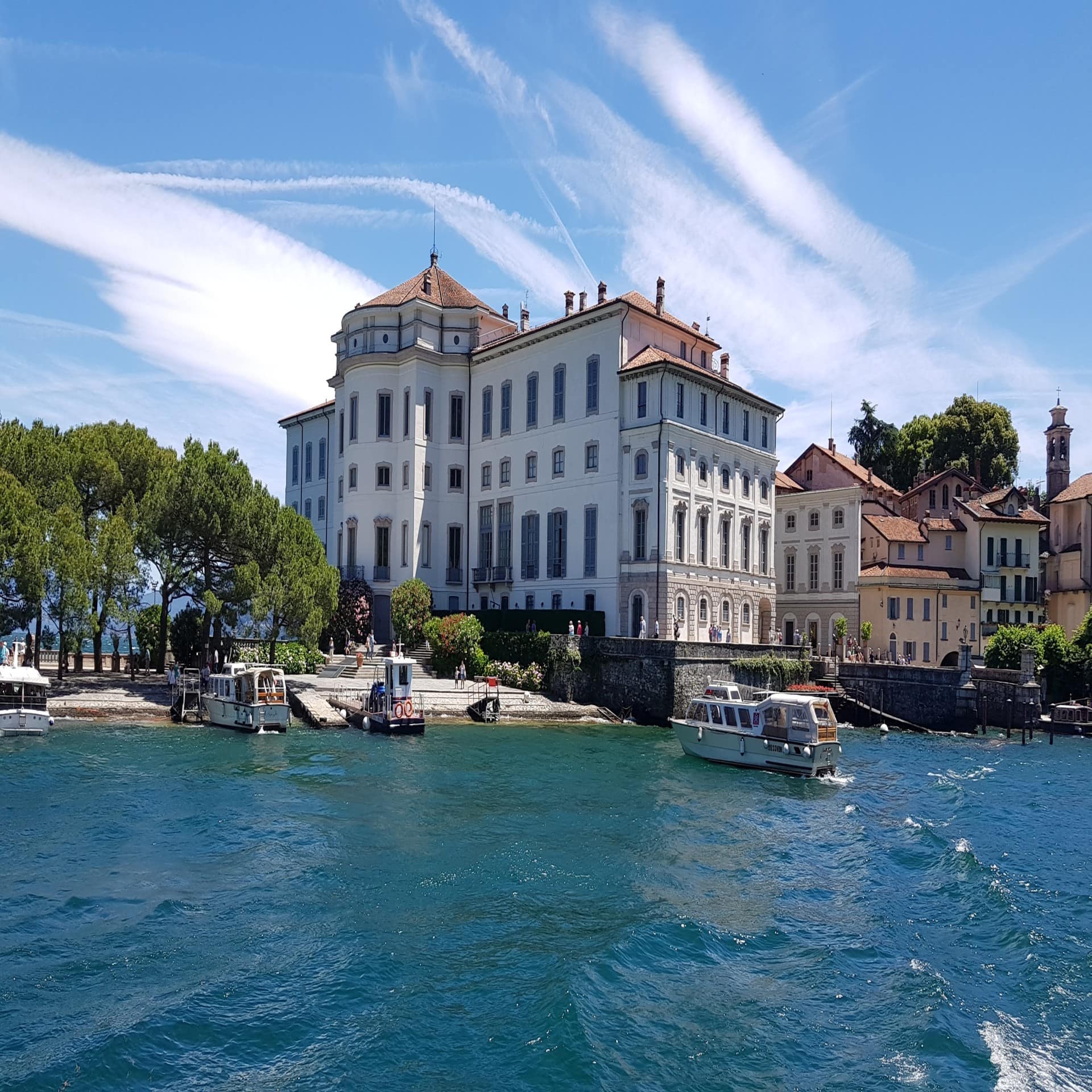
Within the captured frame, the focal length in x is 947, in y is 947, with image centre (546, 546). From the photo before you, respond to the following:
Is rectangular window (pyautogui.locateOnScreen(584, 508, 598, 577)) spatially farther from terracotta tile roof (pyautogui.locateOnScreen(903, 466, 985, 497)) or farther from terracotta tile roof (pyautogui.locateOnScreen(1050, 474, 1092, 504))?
terracotta tile roof (pyautogui.locateOnScreen(1050, 474, 1092, 504))

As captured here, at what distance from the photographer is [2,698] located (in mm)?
32281

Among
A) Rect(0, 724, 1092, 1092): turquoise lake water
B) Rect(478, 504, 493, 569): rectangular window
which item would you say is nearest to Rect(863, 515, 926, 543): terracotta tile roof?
Rect(478, 504, 493, 569): rectangular window

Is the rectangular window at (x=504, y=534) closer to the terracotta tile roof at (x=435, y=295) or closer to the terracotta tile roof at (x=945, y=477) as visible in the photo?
the terracotta tile roof at (x=435, y=295)

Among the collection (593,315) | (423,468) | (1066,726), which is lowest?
(1066,726)

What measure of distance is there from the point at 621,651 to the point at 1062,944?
2858 centimetres

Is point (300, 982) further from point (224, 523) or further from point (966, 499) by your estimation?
point (966, 499)

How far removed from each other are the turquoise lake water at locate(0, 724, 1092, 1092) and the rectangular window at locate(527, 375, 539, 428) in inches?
1120

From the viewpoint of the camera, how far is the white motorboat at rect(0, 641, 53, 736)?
1256 inches

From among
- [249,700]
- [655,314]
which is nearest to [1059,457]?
[655,314]

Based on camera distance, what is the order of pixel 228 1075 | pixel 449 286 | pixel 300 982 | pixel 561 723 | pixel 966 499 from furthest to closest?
pixel 966 499 → pixel 449 286 → pixel 561 723 → pixel 300 982 → pixel 228 1075

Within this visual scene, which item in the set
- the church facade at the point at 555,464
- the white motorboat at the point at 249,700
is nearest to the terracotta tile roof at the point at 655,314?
the church facade at the point at 555,464

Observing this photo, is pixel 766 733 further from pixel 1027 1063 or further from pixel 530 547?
pixel 530 547

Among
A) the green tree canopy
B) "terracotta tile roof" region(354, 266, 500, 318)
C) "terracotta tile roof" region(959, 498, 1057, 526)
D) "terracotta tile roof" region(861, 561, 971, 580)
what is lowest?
the green tree canopy

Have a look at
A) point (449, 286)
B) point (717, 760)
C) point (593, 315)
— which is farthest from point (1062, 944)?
point (449, 286)
